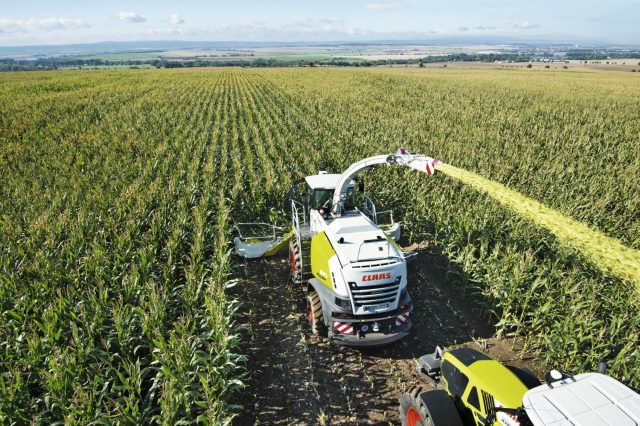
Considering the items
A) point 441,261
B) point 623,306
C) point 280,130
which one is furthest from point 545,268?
point 280,130

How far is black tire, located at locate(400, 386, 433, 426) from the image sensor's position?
4.86m

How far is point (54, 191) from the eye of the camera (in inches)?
545

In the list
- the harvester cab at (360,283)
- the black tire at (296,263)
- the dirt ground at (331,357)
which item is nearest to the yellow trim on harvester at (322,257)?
the harvester cab at (360,283)

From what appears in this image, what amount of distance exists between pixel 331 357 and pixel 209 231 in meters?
Result: 5.22

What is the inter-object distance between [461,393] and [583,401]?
1.87 metres

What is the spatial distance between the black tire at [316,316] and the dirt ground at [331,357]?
8.0 inches

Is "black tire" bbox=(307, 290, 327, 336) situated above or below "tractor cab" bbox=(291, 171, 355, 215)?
below

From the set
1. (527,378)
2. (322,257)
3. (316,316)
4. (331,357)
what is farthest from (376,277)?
(527,378)

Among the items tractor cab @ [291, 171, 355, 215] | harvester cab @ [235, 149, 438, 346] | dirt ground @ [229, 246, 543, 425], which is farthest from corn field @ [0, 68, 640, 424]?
tractor cab @ [291, 171, 355, 215]

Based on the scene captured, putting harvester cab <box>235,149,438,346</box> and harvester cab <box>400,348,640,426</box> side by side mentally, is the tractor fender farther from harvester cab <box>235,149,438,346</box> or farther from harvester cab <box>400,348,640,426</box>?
harvester cab <box>235,149,438,346</box>

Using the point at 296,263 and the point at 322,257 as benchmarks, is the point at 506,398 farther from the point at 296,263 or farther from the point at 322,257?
the point at 296,263

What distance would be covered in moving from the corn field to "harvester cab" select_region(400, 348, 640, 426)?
108 inches

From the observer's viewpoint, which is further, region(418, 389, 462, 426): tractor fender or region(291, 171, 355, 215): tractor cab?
region(291, 171, 355, 215): tractor cab

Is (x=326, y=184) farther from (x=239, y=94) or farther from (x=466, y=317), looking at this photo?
(x=239, y=94)
